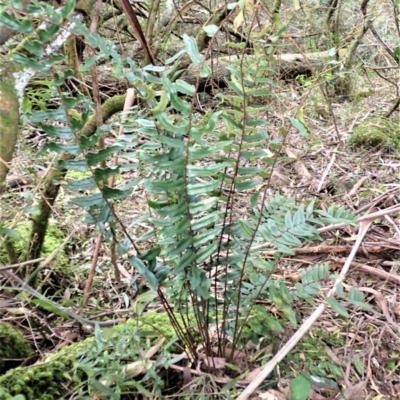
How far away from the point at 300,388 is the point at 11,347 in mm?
892

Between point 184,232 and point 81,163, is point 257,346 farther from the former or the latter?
point 81,163

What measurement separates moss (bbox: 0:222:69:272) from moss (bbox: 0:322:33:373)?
0.47 metres

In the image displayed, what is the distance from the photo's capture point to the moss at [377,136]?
9.83 feet

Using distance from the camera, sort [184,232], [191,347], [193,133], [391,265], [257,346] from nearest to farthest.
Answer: [193,133] < [184,232] < [191,347] < [257,346] < [391,265]

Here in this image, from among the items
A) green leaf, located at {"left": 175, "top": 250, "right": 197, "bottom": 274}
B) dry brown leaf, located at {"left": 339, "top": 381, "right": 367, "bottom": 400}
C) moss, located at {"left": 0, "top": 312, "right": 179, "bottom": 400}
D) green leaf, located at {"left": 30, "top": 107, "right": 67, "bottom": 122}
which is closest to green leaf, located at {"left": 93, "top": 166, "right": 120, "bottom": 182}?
green leaf, located at {"left": 30, "top": 107, "right": 67, "bottom": 122}

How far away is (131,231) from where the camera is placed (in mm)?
2160

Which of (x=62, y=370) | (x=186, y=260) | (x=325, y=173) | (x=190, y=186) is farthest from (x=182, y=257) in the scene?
(x=325, y=173)

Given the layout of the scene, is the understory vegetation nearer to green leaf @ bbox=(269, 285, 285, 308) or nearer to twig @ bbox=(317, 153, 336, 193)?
green leaf @ bbox=(269, 285, 285, 308)

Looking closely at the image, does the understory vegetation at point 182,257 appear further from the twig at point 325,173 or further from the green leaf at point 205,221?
the twig at point 325,173

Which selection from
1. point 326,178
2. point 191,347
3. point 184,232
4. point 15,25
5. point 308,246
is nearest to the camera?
point 15,25

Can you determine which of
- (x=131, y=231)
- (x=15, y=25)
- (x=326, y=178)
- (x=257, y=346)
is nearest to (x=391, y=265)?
(x=257, y=346)

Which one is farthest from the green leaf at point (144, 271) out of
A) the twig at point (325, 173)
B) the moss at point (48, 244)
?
the twig at point (325, 173)

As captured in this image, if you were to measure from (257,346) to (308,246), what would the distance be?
737 mm

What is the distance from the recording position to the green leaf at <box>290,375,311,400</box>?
1037 millimetres
